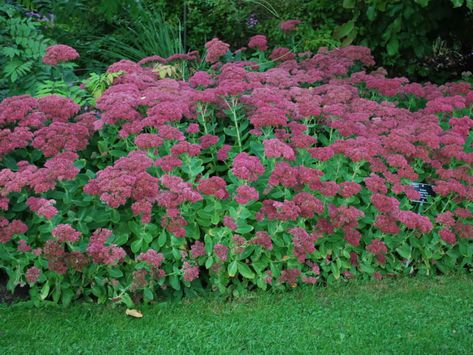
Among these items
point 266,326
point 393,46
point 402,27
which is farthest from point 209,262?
point 402,27

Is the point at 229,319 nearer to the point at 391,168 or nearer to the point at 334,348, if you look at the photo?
the point at 334,348

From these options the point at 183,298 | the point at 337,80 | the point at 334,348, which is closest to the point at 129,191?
the point at 183,298

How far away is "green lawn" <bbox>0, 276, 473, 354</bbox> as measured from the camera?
3188 millimetres

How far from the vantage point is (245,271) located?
3594 millimetres

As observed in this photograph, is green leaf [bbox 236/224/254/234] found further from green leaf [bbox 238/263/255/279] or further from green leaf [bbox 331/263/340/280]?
green leaf [bbox 331/263/340/280]

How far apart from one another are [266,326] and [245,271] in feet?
1.23

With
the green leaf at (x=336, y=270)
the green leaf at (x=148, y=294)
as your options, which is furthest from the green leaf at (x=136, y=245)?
the green leaf at (x=336, y=270)

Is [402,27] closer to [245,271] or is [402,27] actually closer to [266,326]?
[245,271]

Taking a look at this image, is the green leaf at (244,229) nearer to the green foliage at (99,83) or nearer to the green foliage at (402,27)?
the green foliage at (99,83)

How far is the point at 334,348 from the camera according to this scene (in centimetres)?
319

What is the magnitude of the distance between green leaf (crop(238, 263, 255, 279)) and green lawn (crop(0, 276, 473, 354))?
188mm

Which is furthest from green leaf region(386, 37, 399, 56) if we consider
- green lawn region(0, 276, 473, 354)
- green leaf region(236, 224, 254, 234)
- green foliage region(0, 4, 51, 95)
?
green leaf region(236, 224, 254, 234)

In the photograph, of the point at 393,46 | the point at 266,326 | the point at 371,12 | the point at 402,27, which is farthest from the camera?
the point at 402,27

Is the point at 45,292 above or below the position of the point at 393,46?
below
